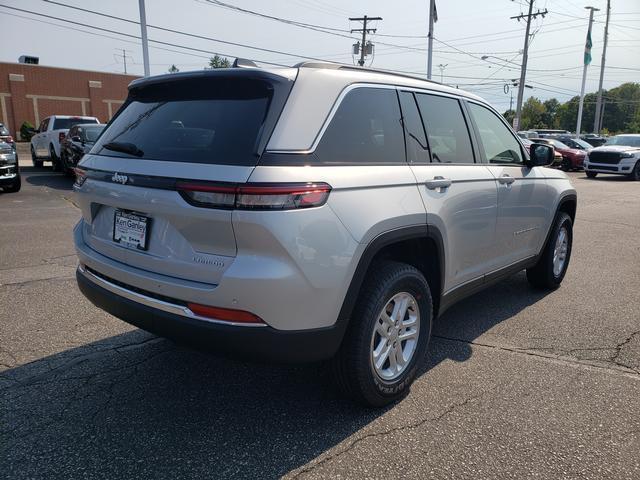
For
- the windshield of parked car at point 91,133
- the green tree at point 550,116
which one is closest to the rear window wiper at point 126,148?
the windshield of parked car at point 91,133

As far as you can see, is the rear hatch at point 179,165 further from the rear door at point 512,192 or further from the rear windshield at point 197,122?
the rear door at point 512,192

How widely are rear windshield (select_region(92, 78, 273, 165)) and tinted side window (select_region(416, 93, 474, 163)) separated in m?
1.34

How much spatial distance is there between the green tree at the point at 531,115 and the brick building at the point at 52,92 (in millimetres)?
76879

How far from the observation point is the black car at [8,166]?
11.3 m

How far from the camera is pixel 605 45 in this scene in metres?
46.3

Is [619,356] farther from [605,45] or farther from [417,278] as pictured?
[605,45]

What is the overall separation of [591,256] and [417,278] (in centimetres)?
510

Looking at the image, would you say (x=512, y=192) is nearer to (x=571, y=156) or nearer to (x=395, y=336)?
(x=395, y=336)

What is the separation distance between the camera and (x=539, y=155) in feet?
15.0

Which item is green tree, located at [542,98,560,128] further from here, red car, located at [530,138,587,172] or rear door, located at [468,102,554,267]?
rear door, located at [468,102,554,267]

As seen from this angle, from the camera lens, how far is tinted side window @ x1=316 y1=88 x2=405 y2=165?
2707 mm

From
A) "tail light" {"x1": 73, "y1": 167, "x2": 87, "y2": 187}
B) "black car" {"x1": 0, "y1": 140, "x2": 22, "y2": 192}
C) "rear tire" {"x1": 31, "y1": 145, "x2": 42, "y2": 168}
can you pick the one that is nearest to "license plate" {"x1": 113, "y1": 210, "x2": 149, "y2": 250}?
"tail light" {"x1": 73, "y1": 167, "x2": 87, "y2": 187}

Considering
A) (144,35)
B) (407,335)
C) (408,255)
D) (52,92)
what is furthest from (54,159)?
(52,92)

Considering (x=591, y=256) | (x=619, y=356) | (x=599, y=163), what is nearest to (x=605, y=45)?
(x=599, y=163)
